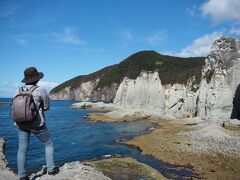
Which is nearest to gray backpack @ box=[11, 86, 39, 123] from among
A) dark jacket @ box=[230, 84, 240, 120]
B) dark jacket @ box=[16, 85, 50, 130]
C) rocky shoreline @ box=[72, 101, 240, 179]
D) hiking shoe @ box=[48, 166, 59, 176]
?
dark jacket @ box=[16, 85, 50, 130]

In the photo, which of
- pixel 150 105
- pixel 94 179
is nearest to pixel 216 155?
A: pixel 94 179

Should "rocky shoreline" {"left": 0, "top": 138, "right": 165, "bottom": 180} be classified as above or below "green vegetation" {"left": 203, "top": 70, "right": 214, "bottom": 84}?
below

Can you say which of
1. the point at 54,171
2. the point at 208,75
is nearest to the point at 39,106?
the point at 54,171

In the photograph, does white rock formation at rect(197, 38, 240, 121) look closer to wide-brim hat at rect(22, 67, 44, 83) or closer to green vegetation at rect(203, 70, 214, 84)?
green vegetation at rect(203, 70, 214, 84)

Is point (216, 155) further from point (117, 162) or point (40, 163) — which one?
point (40, 163)

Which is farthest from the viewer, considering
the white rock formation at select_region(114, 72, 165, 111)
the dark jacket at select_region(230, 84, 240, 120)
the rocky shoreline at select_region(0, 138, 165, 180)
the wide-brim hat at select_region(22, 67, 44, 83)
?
the white rock formation at select_region(114, 72, 165, 111)

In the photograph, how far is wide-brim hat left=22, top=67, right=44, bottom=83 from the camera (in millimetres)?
10195

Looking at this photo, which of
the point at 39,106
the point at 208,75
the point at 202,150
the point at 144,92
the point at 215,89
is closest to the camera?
the point at 39,106

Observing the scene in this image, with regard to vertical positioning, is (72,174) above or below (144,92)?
below

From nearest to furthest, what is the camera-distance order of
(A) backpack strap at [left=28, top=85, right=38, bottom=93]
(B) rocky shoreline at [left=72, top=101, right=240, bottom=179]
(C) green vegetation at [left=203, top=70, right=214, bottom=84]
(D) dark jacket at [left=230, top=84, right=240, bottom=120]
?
(A) backpack strap at [left=28, top=85, right=38, bottom=93] < (B) rocky shoreline at [left=72, top=101, right=240, bottom=179] < (D) dark jacket at [left=230, top=84, right=240, bottom=120] < (C) green vegetation at [left=203, top=70, right=214, bottom=84]

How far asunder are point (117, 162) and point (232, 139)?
15566 mm

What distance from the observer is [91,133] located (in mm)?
46469

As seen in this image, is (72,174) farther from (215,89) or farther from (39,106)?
(215,89)

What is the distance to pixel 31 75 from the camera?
10.2m
